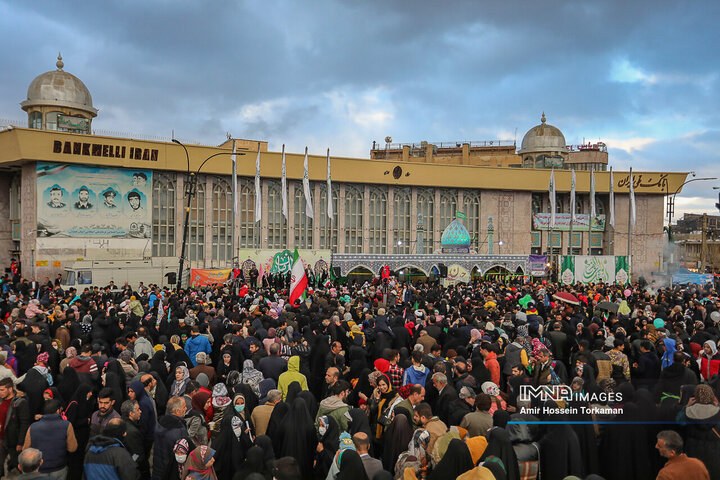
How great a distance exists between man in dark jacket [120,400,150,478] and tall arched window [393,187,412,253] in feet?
126

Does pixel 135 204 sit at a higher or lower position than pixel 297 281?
higher

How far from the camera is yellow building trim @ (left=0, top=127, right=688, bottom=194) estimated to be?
103ft

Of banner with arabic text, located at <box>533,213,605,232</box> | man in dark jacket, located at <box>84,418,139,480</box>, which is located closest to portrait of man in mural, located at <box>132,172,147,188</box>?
banner with arabic text, located at <box>533,213,605,232</box>

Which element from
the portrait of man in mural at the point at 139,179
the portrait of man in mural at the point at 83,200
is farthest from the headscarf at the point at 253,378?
the portrait of man in mural at the point at 139,179

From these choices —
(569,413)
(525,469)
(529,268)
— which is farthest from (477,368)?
(529,268)

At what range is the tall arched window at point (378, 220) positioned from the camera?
1715 inches

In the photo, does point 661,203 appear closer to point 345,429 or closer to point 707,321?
point 707,321

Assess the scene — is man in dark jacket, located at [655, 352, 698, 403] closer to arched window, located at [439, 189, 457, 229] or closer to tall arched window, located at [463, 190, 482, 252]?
arched window, located at [439, 189, 457, 229]

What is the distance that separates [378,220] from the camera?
43750 mm

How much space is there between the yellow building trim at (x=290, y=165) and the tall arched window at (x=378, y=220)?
1628 mm

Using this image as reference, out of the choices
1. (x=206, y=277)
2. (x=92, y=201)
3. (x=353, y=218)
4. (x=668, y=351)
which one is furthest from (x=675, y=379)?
(x=353, y=218)

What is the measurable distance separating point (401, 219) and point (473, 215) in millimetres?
6341

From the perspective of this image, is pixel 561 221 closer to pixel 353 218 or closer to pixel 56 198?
pixel 353 218

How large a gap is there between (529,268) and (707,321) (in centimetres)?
2146
